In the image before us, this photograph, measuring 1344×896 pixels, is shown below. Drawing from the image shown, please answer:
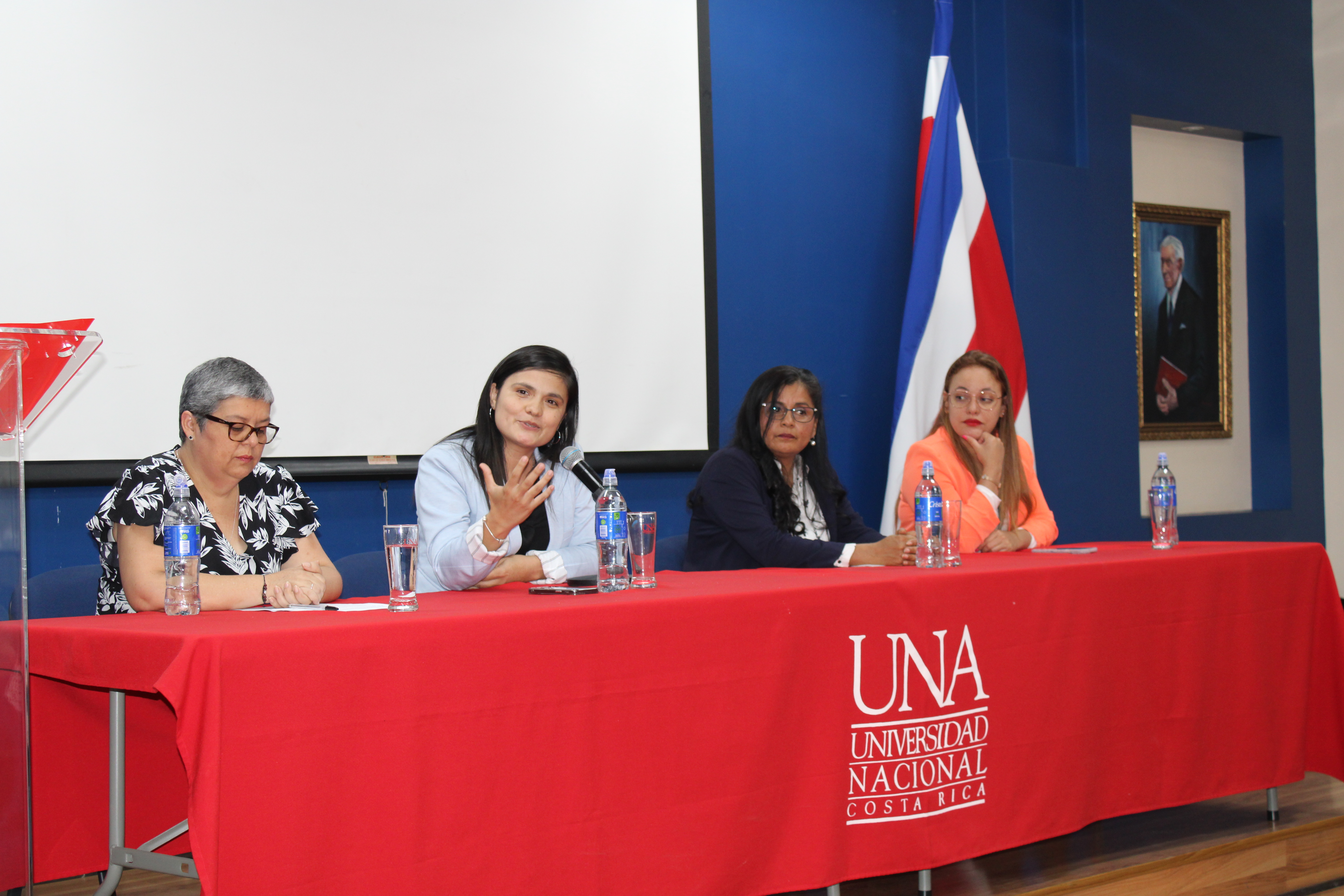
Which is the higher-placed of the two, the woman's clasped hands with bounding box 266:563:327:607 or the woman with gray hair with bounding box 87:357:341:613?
the woman with gray hair with bounding box 87:357:341:613

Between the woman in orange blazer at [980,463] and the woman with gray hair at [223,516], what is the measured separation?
1.60 meters

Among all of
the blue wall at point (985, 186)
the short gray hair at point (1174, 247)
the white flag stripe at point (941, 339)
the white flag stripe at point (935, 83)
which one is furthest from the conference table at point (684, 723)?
the short gray hair at point (1174, 247)

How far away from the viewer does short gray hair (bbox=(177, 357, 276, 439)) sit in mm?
2270

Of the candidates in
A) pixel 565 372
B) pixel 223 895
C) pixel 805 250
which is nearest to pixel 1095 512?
pixel 805 250

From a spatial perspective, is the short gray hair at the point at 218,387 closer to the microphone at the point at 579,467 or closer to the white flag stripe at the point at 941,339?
the microphone at the point at 579,467

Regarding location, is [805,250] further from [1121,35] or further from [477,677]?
[477,677]

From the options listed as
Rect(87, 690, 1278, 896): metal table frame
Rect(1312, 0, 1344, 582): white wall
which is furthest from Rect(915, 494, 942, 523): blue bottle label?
Rect(1312, 0, 1344, 582): white wall

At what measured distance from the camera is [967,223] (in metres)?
4.38

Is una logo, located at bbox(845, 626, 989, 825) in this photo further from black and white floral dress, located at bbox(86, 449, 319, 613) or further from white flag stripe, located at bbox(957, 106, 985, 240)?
white flag stripe, located at bbox(957, 106, 985, 240)

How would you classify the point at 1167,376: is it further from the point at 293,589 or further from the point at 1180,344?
the point at 293,589

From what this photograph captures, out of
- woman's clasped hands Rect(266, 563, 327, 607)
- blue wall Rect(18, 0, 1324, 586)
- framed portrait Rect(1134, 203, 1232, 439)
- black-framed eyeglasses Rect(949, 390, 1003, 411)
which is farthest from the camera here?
framed portrait Rect(1134, 203, 1232, 439)

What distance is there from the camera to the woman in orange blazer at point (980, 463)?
329cm

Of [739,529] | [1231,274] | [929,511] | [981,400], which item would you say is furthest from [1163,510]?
[1231,274]

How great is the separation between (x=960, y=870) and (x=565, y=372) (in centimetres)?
139
